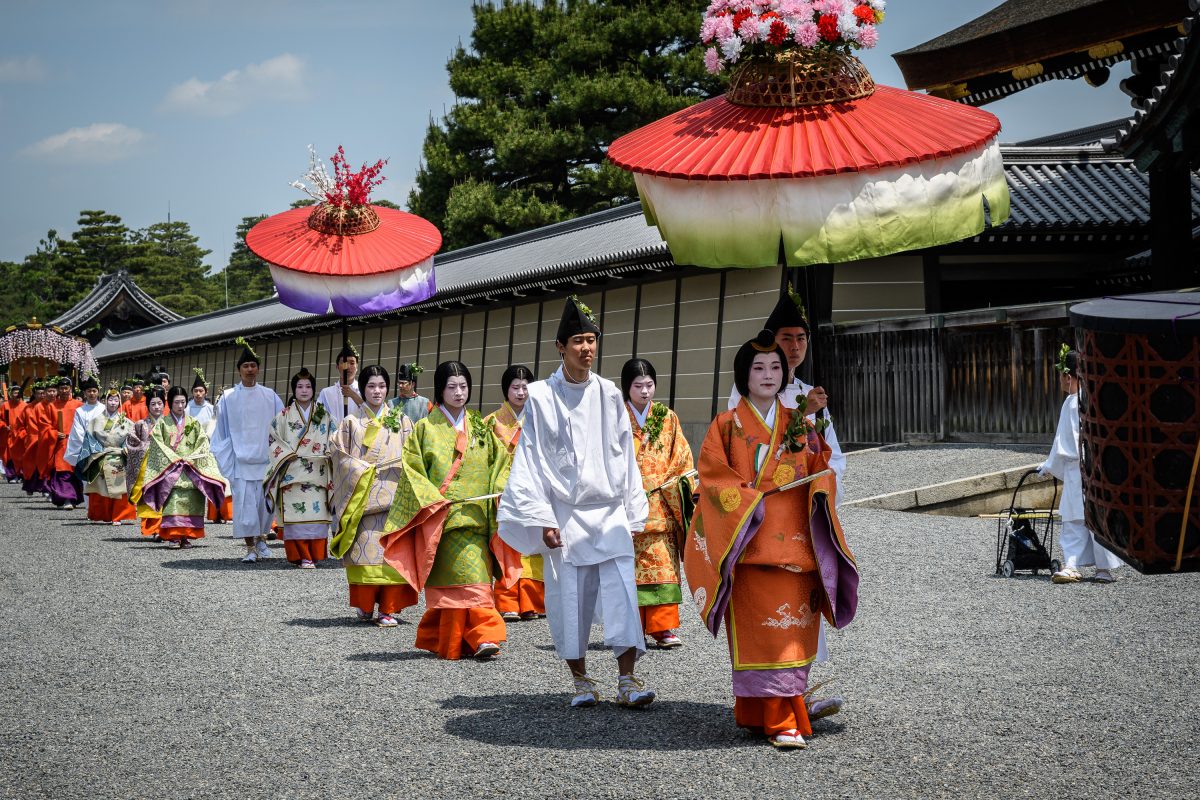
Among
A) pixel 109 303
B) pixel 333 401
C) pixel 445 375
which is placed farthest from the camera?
pixel 109 303

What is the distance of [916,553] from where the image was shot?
10.1 m

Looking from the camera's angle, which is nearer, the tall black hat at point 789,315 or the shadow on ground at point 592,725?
the shadow on ground at point 592,725

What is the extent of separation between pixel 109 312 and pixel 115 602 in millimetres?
43421

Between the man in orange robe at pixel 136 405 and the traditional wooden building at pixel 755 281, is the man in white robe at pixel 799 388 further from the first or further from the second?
the man in orange robe at pixel 136 405

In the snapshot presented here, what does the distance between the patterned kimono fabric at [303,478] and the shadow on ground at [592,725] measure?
5773mm

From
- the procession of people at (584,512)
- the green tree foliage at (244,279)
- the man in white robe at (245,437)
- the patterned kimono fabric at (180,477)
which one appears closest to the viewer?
the procession of people at (584,512)

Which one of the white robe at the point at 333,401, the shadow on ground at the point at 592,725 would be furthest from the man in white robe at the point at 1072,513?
the white robe at the point at 333,401

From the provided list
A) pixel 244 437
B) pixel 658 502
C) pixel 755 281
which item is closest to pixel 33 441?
pixel 244 437

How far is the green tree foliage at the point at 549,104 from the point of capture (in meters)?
31.7

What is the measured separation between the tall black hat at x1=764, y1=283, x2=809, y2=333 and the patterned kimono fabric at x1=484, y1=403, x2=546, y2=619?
345 centimetres

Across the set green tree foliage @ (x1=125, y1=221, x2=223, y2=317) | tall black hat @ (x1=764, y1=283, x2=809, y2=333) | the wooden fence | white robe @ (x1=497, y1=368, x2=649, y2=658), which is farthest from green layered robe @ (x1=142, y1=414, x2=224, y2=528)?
green tree foliage @ (x1=125, y1=221, x2=223, y2=317)

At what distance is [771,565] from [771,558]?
1.2 inches

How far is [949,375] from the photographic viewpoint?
1496cm

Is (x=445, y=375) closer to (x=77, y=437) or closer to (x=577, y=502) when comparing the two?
(x=577, y=502)
